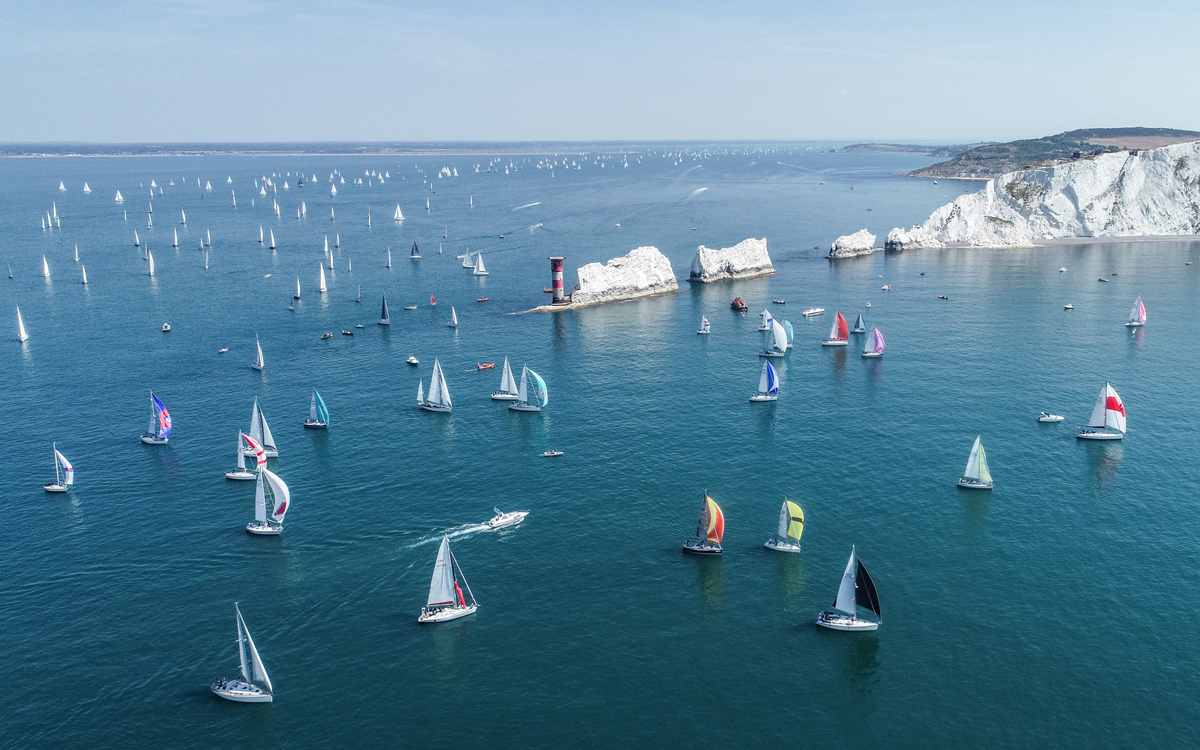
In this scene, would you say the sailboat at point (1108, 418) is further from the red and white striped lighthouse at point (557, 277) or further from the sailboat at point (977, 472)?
the red and white striped lighthouse at point (557, 277)

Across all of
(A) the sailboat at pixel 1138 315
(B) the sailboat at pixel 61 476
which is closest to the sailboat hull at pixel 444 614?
→ (B) the sailboat at pixel 61 476

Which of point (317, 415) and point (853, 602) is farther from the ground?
point (317, 415)

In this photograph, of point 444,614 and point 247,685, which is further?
point 444,614

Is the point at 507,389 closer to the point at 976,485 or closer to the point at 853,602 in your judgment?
the point at 976,485

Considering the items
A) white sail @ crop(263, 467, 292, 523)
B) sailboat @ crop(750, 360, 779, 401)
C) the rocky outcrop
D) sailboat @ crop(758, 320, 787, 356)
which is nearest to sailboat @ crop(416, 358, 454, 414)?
white sail @ crop(263, 467, 292, 523)

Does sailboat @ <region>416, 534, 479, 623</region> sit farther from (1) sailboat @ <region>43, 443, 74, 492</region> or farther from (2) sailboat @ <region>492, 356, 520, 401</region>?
(2) sailboat @ <region>492, 356, 520, 401</region>

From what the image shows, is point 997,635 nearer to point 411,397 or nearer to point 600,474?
point 600,474

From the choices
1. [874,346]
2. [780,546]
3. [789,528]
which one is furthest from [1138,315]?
[780,546]

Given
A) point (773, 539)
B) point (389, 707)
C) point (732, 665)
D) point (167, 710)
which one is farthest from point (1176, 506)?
point (167, 710)
